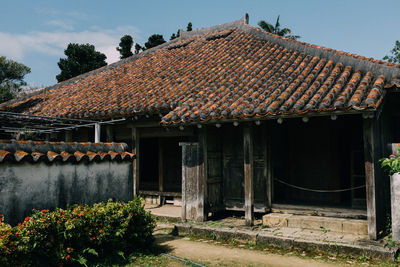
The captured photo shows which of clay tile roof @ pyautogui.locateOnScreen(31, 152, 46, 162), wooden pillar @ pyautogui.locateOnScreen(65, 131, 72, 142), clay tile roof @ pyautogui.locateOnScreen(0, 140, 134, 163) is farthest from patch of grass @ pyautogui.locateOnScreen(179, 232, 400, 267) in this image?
wooden pillar @ pyautogui.locateOnScreen(65, 131, 72, 142)

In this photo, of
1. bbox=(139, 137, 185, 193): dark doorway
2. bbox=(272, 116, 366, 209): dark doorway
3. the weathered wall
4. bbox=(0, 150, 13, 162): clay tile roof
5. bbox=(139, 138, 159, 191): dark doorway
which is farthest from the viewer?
bbox=(139, 138, 159, 191): dark doorway

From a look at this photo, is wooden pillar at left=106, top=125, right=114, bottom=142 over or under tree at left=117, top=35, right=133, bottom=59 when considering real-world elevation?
under

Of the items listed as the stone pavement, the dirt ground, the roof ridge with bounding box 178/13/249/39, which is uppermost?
the roof ridge with bounding box 178/13/249/39

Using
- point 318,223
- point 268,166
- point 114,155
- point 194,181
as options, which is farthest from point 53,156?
point 318,223

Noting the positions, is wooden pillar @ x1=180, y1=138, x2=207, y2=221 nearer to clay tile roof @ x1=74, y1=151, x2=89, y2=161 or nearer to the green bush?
the green bush

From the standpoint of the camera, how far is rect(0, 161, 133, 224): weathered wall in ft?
18.7

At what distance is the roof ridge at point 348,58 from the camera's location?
822 centimetres

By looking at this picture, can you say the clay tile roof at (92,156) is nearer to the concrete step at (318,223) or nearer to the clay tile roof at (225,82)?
the clay tile roof at (225,82)

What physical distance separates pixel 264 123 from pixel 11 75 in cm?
2717

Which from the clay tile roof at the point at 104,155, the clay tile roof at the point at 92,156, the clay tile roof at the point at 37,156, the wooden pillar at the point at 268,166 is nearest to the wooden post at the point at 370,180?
the wooden pillar at the point at 268,166

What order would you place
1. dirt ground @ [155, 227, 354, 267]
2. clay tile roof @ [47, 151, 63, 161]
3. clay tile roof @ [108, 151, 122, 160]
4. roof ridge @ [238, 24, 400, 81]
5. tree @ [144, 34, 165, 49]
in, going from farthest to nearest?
tree @ [144, 34, 165, 49] < roof ridge @ [238, 24, 400, 81] < clay tile roof @ [108, 151, 122, 160] < dirt ground @ [155, 227, 354, 267] < clay tile roof @ [47, 151, 63, 161]

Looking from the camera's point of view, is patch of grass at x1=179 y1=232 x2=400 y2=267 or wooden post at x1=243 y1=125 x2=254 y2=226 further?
wooden post at x1=243 y1=125 x2=254 y2=226

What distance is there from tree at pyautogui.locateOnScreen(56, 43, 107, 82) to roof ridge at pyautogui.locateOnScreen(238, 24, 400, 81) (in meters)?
20.0

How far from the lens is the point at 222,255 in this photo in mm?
7047
